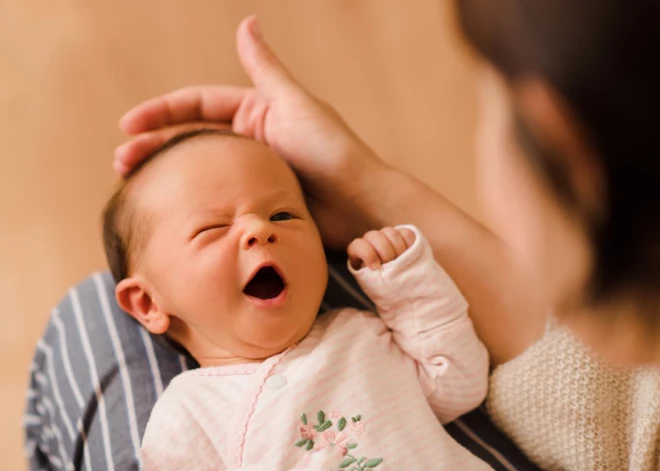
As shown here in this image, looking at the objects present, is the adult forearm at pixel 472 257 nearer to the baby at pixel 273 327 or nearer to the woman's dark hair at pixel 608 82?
the baby at pixel 273 327

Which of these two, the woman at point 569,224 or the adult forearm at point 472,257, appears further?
the adult forearm at point 472,257

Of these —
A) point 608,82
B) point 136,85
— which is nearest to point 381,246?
point 608,82

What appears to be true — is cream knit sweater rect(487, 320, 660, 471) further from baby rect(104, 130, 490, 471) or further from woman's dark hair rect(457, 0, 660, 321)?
woman's dark hair rect(457, 0, 660, 321)

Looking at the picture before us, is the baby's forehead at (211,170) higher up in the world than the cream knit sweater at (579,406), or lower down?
higher up

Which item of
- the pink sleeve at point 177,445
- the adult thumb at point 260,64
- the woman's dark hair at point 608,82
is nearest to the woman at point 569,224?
the woman's dark hair at point 608,82

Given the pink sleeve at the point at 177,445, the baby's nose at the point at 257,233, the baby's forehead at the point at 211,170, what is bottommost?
the pink sleeve at the point at 177,445

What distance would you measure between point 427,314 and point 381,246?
101 millimetres

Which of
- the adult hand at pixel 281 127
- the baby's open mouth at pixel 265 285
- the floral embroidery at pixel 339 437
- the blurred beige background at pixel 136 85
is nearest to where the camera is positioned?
the floral embroidery at pixel 339 437

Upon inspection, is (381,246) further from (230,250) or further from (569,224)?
(569,224)

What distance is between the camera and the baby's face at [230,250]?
783mm

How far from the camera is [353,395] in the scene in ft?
2.57

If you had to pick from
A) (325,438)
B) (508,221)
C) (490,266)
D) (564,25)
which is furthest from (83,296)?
(564,25)

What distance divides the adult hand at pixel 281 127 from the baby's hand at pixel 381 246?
139mm

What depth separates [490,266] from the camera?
0.95m
